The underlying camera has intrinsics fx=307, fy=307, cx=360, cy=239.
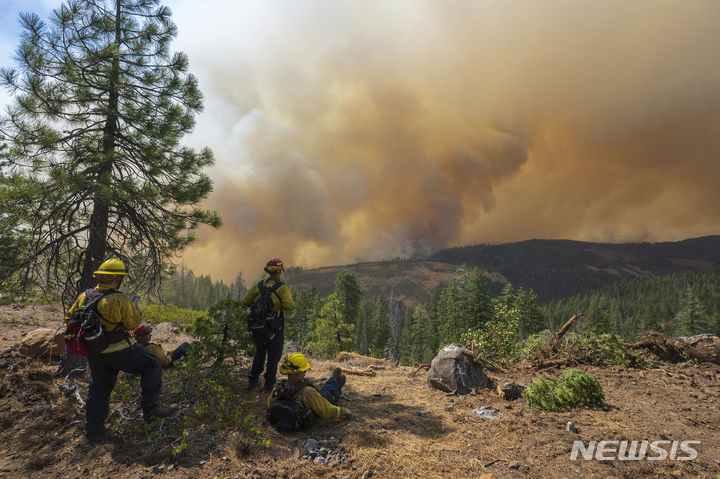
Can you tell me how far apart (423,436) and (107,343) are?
17.0 feet

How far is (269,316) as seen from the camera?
616cm

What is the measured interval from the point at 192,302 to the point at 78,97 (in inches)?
3635

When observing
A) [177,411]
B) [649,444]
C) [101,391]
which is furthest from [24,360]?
[649,444]

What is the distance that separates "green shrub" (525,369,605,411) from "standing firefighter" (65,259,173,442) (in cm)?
701

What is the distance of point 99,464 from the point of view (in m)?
4.28

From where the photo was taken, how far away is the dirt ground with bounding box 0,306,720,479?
395cm

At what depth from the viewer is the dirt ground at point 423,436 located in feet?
13.0

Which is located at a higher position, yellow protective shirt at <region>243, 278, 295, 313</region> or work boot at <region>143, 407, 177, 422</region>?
yellow protective shirt at <region>243, 278, 295, 313</region>

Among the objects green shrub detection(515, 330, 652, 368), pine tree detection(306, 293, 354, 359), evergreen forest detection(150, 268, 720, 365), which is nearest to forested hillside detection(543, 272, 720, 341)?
evergreen forest detection(150, 268, 720, 365)

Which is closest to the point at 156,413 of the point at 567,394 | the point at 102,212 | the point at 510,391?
the point at 102,212

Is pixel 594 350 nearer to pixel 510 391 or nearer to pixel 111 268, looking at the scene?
pixel 510 391

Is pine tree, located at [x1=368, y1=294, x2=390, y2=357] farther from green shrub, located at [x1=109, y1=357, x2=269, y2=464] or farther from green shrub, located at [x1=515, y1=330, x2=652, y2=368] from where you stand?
→ green shrub, located at [x1=109, y1=357, x2=269, y2=464]

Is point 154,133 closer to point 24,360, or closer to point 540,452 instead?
point 24,360

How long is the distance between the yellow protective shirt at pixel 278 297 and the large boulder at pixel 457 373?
13.3 feet
